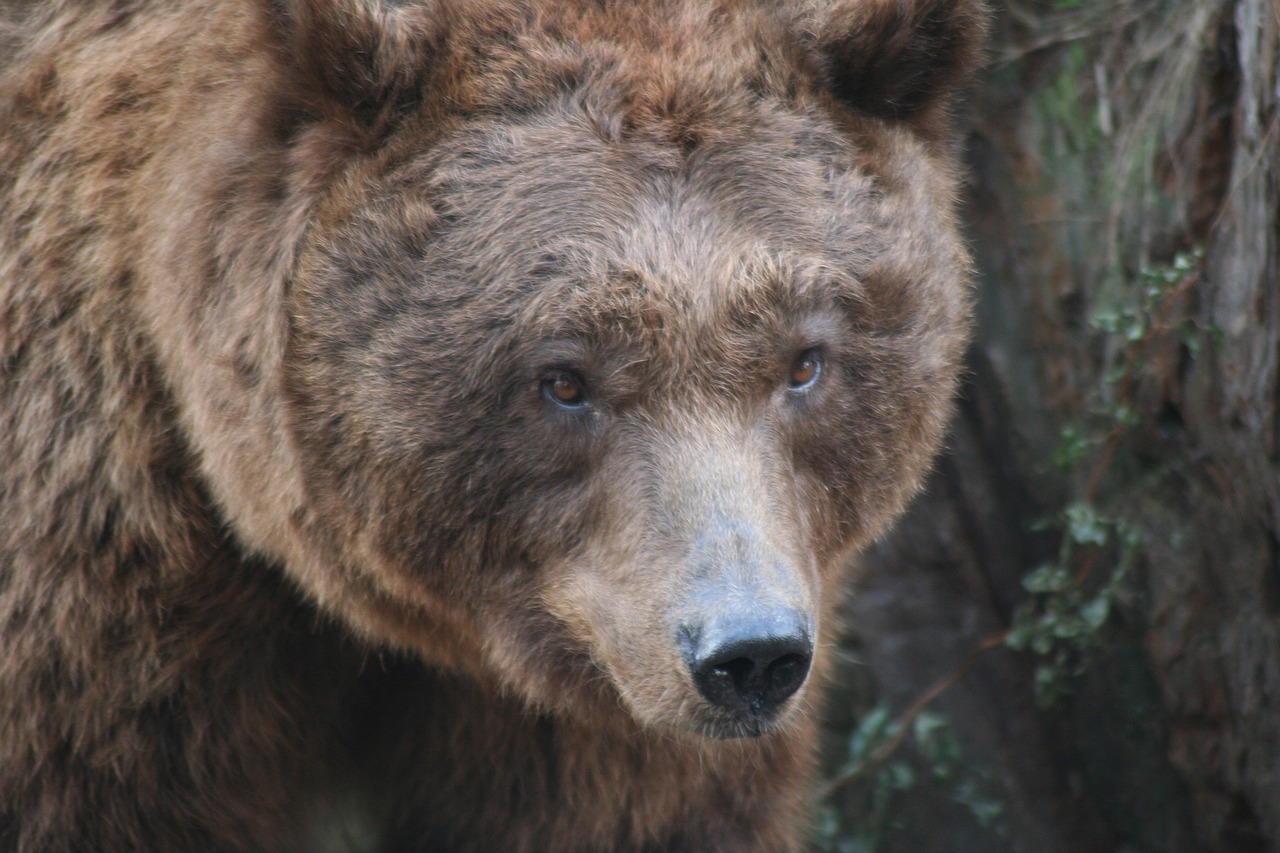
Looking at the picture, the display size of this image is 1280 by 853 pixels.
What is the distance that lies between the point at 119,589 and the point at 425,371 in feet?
3.52

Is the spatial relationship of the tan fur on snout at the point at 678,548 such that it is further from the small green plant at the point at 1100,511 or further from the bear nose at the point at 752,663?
the small green plant at the point at 1100,511

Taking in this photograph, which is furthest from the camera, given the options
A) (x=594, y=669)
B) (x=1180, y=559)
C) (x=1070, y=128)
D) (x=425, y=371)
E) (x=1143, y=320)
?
(x=1070, y=128)

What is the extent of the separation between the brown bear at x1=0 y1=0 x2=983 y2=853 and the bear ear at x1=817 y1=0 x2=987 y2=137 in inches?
0.4

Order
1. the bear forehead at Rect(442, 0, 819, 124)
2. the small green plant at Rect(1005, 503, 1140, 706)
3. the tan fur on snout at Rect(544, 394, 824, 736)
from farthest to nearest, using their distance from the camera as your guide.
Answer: the small green plant at Rect(1005, 503, 1140, 706)
the bear forehead at Rect(442, 0, 819, 124)
the tan fur on snout at Rect(544, 394, 824, 736)

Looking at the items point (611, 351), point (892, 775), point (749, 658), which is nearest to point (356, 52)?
point (611, 351)

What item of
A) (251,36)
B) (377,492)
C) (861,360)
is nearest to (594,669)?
(377,492)

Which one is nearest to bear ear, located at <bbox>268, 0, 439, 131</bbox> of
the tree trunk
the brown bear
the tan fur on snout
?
the brown bear

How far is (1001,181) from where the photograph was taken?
581cm

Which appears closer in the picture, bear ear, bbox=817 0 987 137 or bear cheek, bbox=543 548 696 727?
bear cheek, bbox=543 548 696 727

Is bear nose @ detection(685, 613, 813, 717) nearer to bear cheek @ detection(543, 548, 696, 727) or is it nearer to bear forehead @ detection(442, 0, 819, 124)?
bear cheek @ detection(543, 548, 696, 727)

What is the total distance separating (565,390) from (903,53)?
1270 millimetres

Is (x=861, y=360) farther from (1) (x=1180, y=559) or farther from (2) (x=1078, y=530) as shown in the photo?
(1) (x=1180, y=559)

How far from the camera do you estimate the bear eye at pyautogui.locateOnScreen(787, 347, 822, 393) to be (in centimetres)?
363

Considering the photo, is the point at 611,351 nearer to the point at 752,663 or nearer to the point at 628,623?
the point at 628,623
